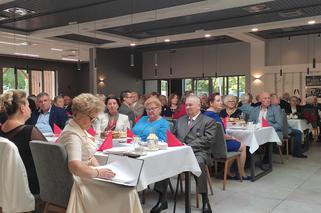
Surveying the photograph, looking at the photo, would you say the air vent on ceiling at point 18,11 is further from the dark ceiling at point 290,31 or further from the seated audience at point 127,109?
the dark ceiling at point 290,31

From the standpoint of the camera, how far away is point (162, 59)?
50.9 feet

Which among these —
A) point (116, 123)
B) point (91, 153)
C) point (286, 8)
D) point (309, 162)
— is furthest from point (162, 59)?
point (91, 153)

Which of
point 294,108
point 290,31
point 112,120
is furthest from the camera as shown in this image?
point 290,31

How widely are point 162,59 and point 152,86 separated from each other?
1469mm

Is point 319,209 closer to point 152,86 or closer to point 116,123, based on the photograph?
point 116,123

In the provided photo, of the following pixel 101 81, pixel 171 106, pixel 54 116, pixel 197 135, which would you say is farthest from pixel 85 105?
pixel 101 81

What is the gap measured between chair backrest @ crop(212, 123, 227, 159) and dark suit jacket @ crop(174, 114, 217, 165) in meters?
0.47

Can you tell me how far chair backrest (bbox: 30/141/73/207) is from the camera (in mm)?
2344

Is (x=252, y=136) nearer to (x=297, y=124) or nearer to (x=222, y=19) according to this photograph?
(x=297, y=124)

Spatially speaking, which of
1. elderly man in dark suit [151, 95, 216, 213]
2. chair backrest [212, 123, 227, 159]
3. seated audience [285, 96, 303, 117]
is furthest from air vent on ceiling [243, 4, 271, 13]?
elderly man in dark suit [151, 95, 216, 213]

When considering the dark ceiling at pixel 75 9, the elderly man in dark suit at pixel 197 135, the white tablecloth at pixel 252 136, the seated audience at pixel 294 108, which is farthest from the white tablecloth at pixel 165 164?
the seated audience at pixel 294 108

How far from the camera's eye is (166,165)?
3.03 metres

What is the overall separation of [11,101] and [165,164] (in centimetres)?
136

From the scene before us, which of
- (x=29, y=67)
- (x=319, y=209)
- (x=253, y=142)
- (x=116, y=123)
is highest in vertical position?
(x=29, y=67)
